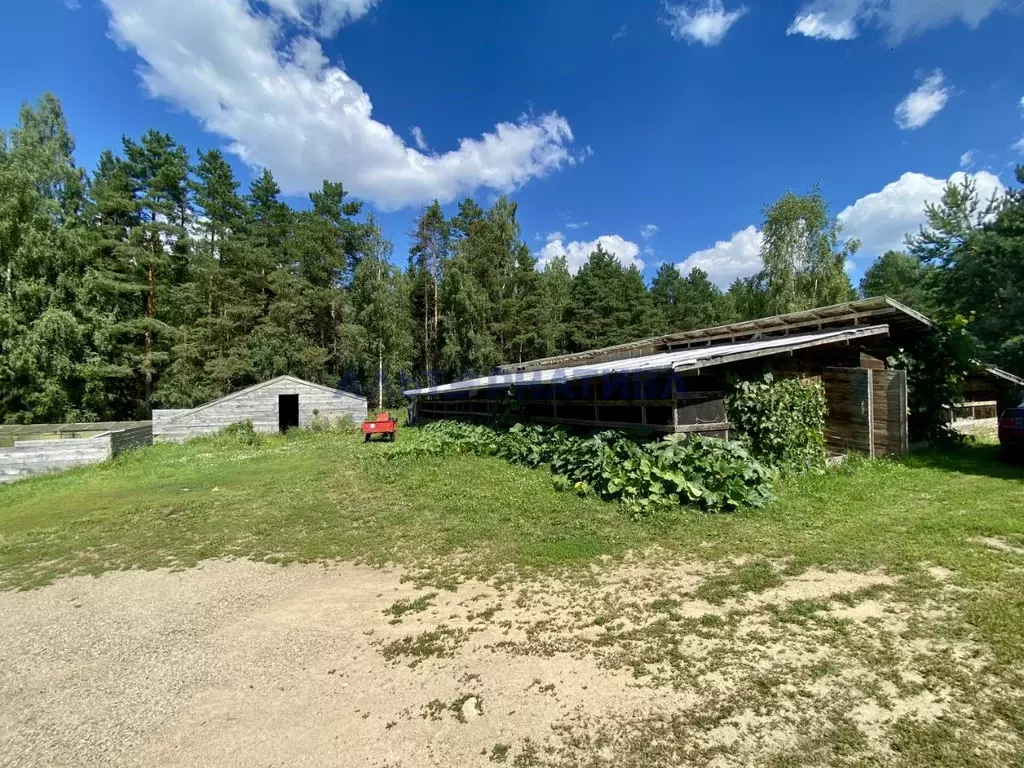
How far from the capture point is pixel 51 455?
1305 centimetres

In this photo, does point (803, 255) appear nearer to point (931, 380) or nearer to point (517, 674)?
point (931, 380)

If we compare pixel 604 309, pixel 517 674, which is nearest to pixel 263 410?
pixel 517 674

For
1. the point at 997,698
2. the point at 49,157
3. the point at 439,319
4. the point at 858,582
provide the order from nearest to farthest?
the point at 997,698
the point at 858,582
the point at 49,157
the point at 439,319

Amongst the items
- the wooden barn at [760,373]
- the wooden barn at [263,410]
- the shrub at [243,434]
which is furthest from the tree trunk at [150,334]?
the wooden barn at [760,373]

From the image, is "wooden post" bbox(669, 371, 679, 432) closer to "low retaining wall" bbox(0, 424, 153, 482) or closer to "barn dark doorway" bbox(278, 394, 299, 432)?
"low retaining wall" bbox(0, 424, 153, 482)

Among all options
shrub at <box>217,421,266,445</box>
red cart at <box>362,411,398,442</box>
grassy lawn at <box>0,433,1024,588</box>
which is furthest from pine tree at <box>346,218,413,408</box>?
grassy lawn at <box>0,433,1024,588</box>

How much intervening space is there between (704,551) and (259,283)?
28784 millimetres

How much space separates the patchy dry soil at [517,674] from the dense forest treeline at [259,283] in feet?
56.5

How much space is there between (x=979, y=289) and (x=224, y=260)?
3422 cm

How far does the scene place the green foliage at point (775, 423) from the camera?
8.17m

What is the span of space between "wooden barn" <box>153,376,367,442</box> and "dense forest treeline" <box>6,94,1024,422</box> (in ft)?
19.5

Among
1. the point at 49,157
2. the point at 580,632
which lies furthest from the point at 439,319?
the point at 580,632

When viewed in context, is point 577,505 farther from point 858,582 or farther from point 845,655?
point 845,655

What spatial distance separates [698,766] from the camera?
2.30 meters
